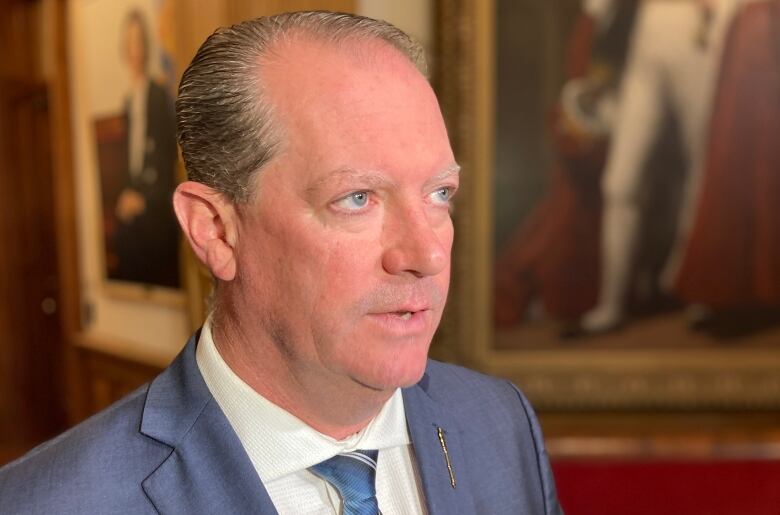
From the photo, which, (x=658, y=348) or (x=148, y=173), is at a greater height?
(x=148, y=173)

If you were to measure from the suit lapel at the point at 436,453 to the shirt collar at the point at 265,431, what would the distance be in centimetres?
15

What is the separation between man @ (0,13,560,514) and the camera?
1118mm

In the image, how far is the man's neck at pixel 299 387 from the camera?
1.21m

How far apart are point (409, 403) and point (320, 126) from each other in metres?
0.56

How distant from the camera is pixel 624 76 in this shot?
3.41 metres

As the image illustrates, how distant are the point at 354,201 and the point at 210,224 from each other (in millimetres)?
248

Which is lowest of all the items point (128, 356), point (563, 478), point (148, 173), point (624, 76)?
point (128, 356)

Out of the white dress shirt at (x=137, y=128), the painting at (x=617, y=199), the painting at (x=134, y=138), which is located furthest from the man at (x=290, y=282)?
the white dress shirt at (x=137, y=128)

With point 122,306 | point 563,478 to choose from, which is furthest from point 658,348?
point 122,306

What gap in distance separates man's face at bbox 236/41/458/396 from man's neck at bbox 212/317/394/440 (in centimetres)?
4

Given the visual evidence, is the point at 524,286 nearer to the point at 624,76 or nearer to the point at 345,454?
the point at 624,76

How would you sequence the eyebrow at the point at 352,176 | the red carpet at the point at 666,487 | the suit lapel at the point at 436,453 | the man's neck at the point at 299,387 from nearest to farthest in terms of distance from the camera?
the eyebrow at the point at 352,176
the man's neck at the point at 299,387
the suit lapel at the point at 436,453
the red carpet at the point at 666,487

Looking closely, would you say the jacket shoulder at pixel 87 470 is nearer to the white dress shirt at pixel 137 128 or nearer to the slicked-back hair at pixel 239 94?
the slicked-back hair at pixel 239 94

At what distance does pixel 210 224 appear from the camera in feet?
4.03
